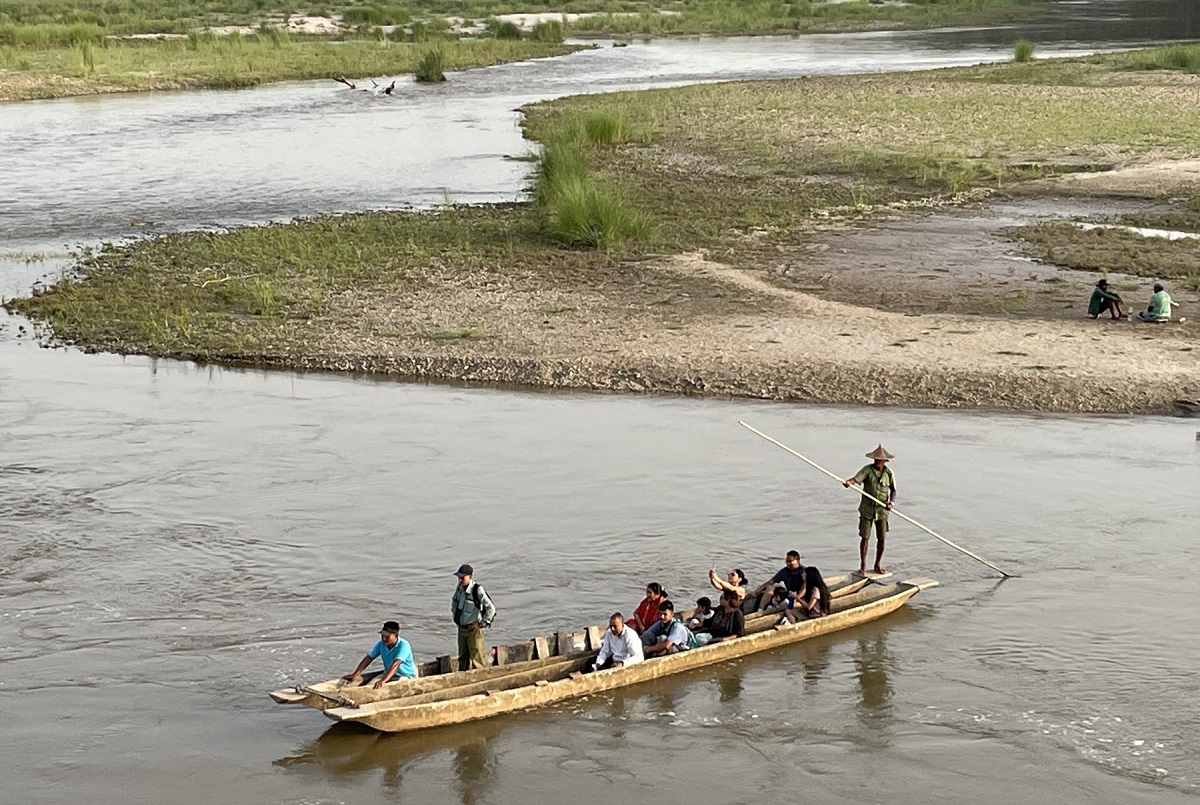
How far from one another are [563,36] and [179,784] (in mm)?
76941

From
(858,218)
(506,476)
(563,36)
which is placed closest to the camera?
(506,476)

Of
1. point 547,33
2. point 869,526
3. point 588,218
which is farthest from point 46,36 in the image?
point 869,526

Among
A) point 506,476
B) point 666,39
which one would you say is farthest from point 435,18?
point 506,476

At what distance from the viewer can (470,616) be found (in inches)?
514

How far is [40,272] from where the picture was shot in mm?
30047

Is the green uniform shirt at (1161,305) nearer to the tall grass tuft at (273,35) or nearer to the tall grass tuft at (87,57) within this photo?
the tall grass tuft at (87,57)

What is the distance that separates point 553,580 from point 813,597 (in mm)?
2888

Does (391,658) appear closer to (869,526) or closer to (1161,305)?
(869,526)

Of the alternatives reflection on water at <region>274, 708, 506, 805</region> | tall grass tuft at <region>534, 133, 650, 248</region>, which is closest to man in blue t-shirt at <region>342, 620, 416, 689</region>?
reflection on water at <region>274, 708, 506, 805</region>

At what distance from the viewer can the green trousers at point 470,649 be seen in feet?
43.0

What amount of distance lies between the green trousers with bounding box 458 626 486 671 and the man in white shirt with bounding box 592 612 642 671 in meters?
1.01

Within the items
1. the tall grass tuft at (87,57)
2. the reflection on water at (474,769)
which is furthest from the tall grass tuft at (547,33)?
the reflection on water at (474,769)

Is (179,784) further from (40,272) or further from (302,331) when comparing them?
(40,272)

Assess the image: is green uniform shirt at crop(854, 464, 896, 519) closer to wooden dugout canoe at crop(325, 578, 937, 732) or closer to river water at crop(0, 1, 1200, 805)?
wooden dugout canoe at crop(325, 578, 937, 732)
